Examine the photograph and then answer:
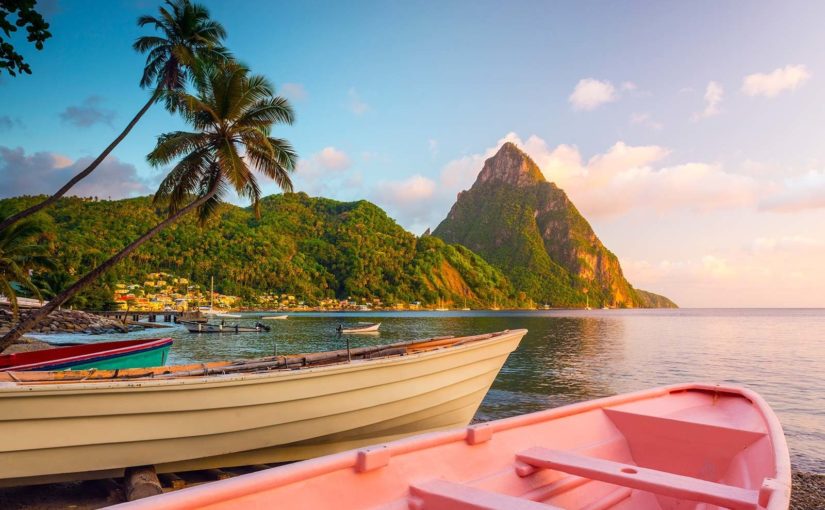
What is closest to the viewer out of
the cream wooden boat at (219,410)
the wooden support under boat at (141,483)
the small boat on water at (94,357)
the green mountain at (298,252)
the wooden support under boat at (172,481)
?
the cream wooden boat at (219,410)

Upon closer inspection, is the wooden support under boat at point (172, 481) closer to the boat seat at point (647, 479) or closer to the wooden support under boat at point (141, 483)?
the wooden support under boat at point (141, 483)

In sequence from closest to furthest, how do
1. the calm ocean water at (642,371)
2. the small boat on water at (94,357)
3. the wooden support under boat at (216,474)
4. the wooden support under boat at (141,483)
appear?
the wooden support under boat at (141,483), the wooden support under boat at (216,474), the small boat on water at (94,357), the calm ocean water at (642,371)

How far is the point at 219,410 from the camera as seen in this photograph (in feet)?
18.6

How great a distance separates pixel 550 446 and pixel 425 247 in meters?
143

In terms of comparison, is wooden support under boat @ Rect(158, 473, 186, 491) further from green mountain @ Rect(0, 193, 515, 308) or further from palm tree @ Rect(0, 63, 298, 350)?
green mountain @ Rect(0, 193, 515, 308)

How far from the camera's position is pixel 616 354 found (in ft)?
102

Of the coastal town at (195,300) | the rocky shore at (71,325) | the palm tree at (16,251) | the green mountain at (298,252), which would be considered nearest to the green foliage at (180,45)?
the palm tree at (16,251)

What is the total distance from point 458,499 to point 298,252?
430ft

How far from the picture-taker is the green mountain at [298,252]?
298 ft

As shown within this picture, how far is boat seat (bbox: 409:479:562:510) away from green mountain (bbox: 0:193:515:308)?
84.5 metres

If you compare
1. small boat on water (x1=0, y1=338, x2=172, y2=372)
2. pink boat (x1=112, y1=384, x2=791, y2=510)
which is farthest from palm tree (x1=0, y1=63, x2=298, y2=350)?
pink boat (x1=112, y1=384, x2=791, y2=510)

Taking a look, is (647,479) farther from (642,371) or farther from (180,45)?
(642,371)

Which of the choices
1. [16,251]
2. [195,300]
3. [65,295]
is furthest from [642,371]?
[195,300]

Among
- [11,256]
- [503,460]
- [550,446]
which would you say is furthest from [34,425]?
[11,256]
